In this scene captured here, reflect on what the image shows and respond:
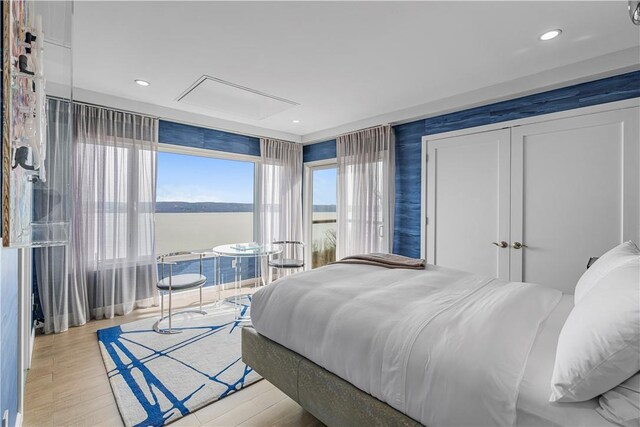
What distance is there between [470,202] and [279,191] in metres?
2.96

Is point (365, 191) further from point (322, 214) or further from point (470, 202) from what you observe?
point (470, 202)

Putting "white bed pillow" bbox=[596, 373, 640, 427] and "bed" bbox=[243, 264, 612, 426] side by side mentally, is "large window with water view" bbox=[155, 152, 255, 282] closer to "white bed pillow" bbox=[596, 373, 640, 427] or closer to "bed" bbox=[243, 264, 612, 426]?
"bed" bbox=[243, 264, 612, 426]

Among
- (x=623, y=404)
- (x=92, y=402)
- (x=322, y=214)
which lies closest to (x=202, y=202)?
(x=322, y=214)

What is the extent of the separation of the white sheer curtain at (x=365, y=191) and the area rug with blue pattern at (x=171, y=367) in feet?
6.79

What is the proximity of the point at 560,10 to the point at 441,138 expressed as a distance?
1.71 metres

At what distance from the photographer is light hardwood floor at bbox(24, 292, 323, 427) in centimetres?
182

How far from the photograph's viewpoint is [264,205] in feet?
16.0

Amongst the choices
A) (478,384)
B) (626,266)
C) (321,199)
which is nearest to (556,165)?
(626,266)

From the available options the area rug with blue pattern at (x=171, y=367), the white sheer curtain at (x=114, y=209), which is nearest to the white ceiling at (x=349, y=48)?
the white sheer curtain at (x=114, y=209)

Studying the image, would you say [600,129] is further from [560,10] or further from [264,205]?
[264,205]

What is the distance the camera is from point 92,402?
1992mm

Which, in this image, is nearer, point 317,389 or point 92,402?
point 317,389

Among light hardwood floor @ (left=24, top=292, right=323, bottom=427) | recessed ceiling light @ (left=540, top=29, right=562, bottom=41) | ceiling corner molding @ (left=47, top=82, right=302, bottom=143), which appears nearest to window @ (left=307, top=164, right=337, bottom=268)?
ceiling corner molding @ (left=47, top=82, right=302, bottom=143)

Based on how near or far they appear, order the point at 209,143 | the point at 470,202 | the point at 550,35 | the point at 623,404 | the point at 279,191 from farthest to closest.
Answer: the point at 279,191 → the point at 209,143 → the point at 470,202 → the point at 550,35 → the point at 623,404
